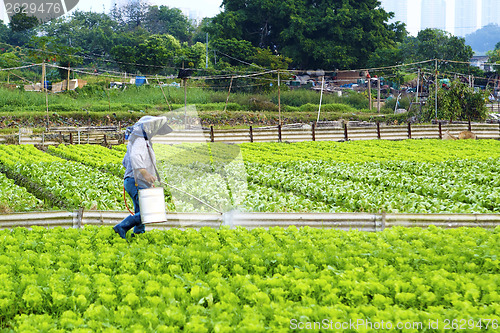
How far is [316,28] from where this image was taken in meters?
55.8

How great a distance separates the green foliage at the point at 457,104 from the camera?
3753 cm

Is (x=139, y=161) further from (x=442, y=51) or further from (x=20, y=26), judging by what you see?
(x=20, y=26)

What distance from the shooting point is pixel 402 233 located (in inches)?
335

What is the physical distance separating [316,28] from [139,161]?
50894mm

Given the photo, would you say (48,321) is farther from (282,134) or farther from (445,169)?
(282,134)

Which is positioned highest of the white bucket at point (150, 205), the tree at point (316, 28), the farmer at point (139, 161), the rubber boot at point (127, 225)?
the tree at point (316, 28)

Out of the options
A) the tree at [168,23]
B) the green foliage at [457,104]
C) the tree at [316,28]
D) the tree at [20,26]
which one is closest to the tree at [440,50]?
the tree at [316,28]

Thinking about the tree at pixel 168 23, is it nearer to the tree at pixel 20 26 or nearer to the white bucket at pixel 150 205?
the tree at pixel 20 26

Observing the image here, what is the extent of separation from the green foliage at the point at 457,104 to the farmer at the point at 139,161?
33.0 metres

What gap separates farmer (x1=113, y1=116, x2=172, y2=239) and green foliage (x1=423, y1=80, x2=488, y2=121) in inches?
1298

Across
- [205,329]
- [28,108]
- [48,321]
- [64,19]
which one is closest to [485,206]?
[205,329]

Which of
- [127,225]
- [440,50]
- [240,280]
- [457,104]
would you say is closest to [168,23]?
[440,50]

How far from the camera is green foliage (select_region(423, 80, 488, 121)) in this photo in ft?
123

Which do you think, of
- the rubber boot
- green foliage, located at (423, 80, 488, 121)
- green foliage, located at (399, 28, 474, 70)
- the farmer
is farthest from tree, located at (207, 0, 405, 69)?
the rubber boot
